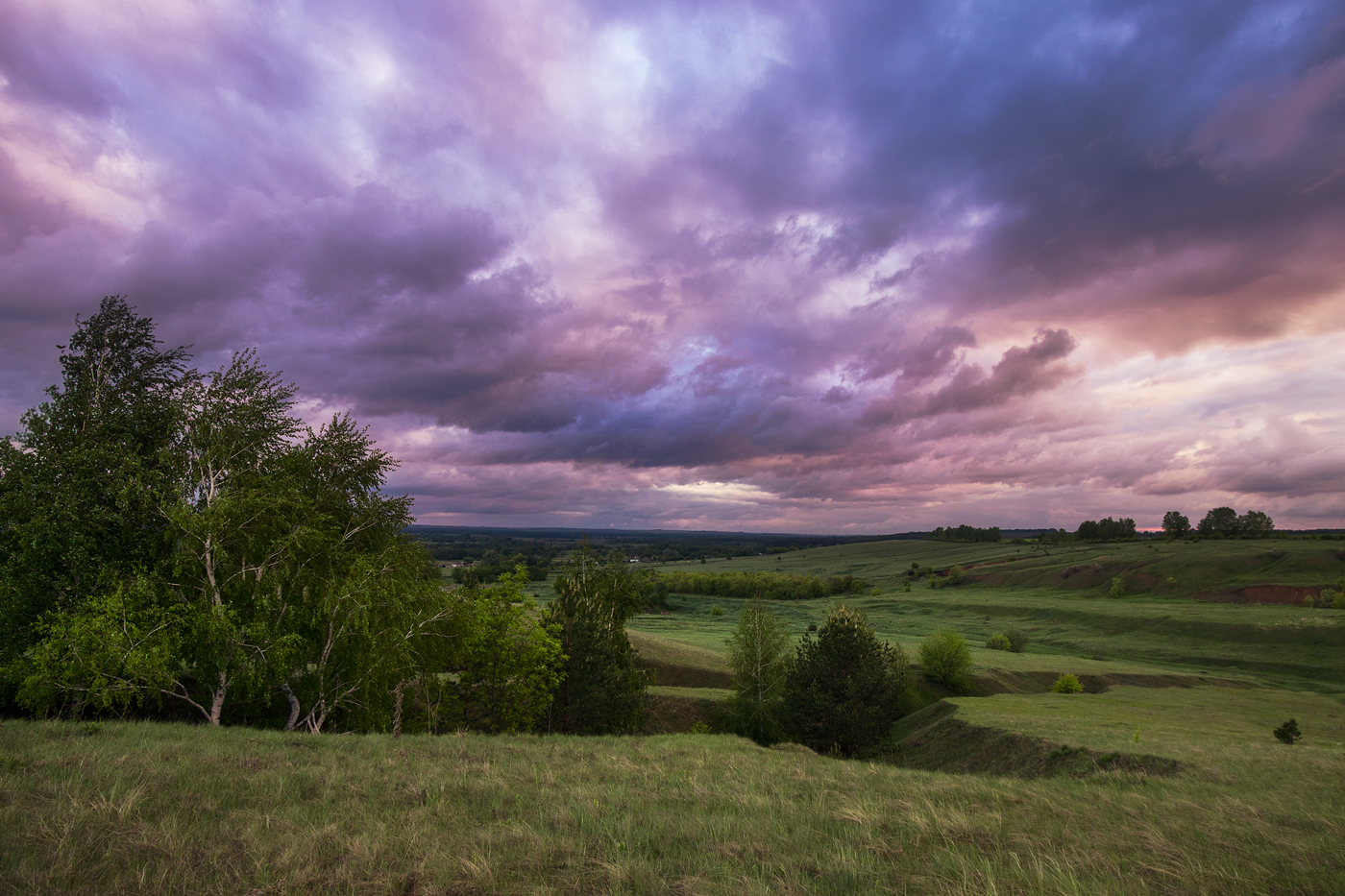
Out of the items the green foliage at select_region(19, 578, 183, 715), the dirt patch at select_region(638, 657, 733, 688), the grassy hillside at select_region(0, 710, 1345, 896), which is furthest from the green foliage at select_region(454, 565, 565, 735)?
the dirt patch at select_region(638, 657, 733, 688)

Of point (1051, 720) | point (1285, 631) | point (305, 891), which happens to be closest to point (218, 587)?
point (305, 891)

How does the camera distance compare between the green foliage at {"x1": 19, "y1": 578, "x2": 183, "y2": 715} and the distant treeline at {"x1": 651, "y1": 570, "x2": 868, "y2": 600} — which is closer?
the green foliage at {"x1": 19, "y1": 578, "x2": 183, "y2": 715}

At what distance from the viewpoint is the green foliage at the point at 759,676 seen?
133 feet

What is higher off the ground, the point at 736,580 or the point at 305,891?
the point at 305,891

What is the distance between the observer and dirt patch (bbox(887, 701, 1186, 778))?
66.8ft

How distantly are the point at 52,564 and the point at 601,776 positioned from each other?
23.2 meters

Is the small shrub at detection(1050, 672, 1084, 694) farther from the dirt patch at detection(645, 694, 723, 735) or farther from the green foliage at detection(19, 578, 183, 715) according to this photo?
the green foliage at detection(19, 578, 183, 715)

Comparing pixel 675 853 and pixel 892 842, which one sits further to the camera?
pixel 892 842

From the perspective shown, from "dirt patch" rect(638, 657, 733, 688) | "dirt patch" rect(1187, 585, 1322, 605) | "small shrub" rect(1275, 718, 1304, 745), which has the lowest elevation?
"dirt patch" rect(638, 657, 733, 688)

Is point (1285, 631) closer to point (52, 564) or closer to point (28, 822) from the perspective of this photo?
point (28, 822)

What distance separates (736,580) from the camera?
157m

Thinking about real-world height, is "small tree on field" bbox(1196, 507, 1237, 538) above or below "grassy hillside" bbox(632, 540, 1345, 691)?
above

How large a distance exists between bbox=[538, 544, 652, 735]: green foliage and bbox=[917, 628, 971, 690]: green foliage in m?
36.7

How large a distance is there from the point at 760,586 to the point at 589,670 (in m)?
121
